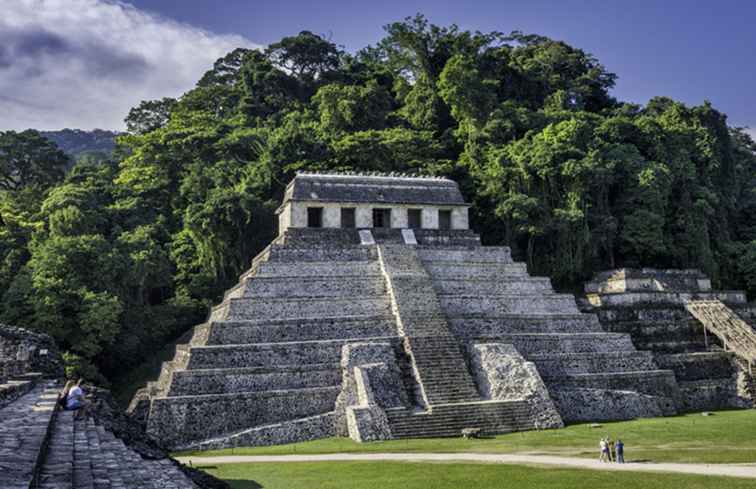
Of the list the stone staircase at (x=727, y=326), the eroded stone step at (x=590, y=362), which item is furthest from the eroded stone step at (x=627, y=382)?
the stone staircase at (x=727, y=326)

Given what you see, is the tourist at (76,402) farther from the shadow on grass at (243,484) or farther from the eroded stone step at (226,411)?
the eroded stone step at (226,411)

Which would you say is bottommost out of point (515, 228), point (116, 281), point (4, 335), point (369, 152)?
point (4, 335)

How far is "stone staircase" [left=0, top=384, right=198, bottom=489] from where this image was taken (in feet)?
23.1

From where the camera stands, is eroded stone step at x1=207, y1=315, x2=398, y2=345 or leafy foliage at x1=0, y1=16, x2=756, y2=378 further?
leafy foliage at x1=0, y1=16, x2=756, y2=378

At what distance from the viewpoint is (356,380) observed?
22.2 meters

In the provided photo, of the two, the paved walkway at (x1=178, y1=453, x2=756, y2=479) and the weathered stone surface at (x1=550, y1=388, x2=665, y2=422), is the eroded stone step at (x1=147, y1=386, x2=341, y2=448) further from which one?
the weathered stone surface at (x1=550, y1=388, x2=665, y2=422)

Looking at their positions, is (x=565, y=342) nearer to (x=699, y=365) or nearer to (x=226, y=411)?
(x=699, y=365)

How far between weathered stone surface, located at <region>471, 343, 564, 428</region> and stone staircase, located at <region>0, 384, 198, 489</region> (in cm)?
1301

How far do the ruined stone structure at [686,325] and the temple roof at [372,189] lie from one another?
831cm

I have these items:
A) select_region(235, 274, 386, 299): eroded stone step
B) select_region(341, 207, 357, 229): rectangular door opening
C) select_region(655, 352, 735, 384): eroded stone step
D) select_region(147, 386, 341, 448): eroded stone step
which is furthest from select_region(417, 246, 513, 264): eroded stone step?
select_region(147, 386, 341, 448): eroded stone step

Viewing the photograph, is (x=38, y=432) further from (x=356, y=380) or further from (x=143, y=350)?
(x=143, y=350)

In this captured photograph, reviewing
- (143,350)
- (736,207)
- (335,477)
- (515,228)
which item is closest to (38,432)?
(335,477)

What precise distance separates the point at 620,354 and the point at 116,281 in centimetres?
2188

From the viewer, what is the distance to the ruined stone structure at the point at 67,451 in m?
7.22
